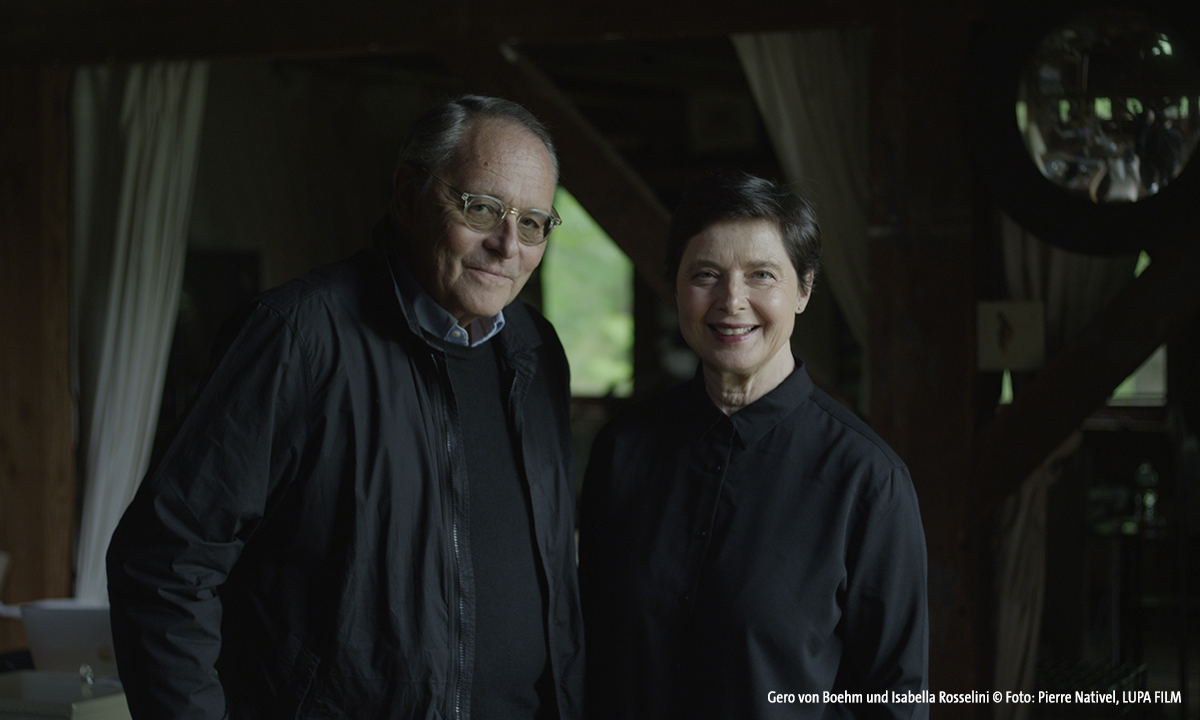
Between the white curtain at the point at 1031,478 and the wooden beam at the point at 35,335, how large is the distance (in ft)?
10.4

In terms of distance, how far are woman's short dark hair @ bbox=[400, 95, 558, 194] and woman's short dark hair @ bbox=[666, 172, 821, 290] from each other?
0.26 meters

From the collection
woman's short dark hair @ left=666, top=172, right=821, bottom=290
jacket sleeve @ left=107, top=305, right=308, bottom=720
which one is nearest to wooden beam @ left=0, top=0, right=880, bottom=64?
woman's short dark hair @ left=666, top=172, right=821, bottom=290

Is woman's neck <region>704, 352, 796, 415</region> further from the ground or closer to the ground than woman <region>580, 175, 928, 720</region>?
further from the ground

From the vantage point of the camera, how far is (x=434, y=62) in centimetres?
636

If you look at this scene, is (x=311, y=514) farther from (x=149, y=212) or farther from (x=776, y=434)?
(x=149, y=212)

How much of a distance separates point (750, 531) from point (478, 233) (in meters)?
0.58

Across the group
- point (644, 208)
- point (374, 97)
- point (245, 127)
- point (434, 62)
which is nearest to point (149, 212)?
point (644, 208)

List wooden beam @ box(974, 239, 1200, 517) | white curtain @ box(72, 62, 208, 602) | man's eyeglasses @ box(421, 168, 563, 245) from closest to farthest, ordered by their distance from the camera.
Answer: man's eyeglasses @ box(421, 168, 563, 245), wooden beam @ box(974, 239, 1200, 517), white curtain @ box(72, 62, 208, 602)

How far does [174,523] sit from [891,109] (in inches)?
93.4

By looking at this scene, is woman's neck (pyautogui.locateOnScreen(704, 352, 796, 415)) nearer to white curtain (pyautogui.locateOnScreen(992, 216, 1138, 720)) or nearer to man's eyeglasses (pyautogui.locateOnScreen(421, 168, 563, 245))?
man's eyeglasses (pyautogui.locateOnScreen(421, 168, 563, 245))

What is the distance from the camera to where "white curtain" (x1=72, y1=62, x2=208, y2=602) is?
13.0 ft

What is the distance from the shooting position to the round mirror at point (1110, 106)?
9.71ft

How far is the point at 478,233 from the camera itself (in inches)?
63.6

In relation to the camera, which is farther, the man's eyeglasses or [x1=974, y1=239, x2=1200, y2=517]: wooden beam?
[x1=974, y1=239, x2=1200, y2=517]: wooden beam
